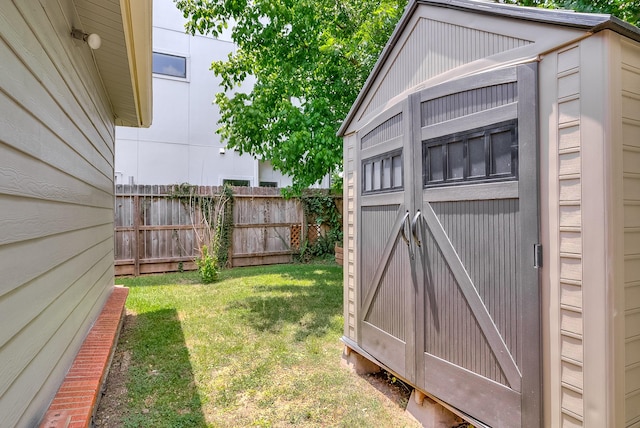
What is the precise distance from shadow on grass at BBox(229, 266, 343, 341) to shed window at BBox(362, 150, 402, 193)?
1997 millimetres

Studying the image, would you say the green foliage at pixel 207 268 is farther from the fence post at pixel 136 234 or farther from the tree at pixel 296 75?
the tree at pixel 296 75

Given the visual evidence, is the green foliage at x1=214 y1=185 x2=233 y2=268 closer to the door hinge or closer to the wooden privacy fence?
the wooden privacy fence

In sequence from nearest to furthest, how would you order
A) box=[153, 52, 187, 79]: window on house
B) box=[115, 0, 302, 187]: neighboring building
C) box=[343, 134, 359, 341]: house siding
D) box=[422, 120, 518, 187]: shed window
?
box=[422, 120, 518, 187]: shed window, box=[343, 134, 359, 341]: house siding, box=[115, 0, 302, 187]: neighboring building, box=[153, 52, 187, 79]: window on house

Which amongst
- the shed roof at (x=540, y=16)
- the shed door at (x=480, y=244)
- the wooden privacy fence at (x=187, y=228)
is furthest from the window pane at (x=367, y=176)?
the wooden privacy fence at (x=187, y=228)

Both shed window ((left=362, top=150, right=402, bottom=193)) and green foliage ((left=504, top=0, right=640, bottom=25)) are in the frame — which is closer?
shed window ((left=362, top=150, right=402, bottom=193))

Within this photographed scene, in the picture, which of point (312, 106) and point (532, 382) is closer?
point (532, 382)

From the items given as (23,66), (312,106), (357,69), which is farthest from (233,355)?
(357,69)

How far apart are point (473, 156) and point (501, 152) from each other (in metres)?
0.17

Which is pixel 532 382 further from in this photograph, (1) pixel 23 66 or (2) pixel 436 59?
(1) pixel 23 66

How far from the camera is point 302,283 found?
6508 millimetres

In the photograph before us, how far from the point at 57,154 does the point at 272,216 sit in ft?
21.8

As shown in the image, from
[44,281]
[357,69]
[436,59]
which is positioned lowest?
[44,281]

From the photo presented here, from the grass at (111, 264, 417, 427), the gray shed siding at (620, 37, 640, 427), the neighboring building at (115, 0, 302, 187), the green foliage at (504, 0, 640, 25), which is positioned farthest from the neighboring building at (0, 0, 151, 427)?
the neighboring building at (115, 0, 302, 187)

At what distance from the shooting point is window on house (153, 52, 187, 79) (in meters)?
8.80
